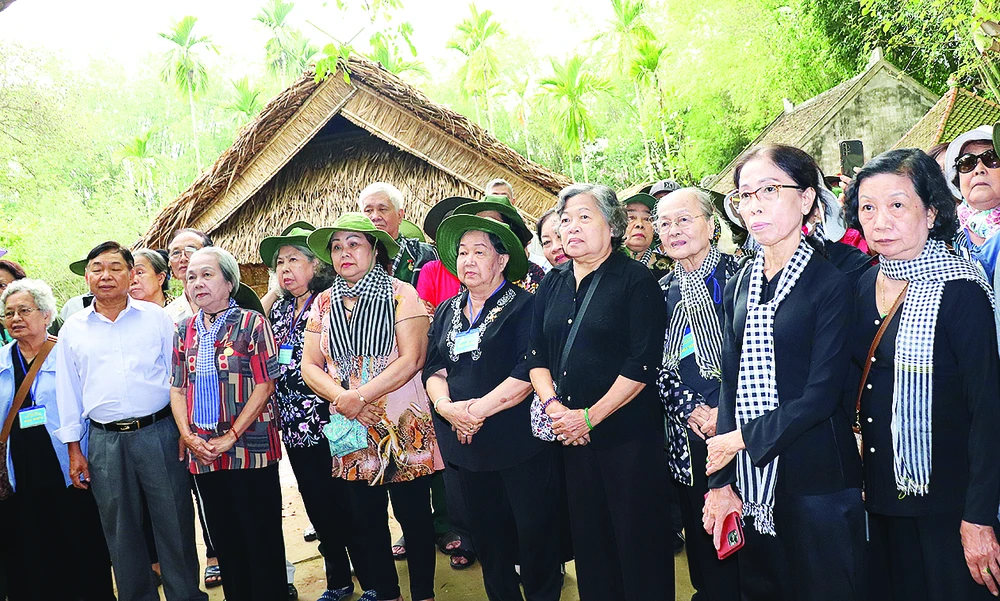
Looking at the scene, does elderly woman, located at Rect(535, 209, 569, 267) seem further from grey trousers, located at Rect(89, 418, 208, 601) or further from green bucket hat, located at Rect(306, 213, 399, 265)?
grey trousers, located at Rect(89, 418, 208, 601)

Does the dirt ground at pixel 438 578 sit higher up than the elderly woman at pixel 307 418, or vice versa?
the elderly woman at pixel 307 418

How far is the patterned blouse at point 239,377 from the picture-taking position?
396 cm

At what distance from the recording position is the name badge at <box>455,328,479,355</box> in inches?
141

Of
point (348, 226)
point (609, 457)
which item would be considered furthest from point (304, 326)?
point (609, 457)

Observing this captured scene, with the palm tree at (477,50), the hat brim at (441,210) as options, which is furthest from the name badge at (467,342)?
the palm tree at (477,50)

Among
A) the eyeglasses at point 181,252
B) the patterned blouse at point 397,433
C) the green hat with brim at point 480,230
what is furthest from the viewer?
the eyeglasses at point 181,252

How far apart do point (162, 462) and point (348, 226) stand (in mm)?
1727

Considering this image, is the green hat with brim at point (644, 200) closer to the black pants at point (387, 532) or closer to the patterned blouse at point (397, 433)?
the patterned blouse at point (397, 433)

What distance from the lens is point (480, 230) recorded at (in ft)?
12.2

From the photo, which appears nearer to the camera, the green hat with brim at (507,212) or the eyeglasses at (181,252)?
the green hat with brim at (507,212)

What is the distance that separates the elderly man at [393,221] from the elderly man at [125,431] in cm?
152

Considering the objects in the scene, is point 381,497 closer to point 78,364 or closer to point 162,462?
point 162,462

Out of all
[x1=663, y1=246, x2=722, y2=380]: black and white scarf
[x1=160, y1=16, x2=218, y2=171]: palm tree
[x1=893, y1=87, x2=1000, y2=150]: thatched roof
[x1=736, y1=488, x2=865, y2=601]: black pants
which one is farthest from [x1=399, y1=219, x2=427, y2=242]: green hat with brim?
[x1=160, y1=16, x2=218, y2=171]: palm tree

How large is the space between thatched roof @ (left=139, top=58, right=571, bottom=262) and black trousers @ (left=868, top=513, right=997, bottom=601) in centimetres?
450
